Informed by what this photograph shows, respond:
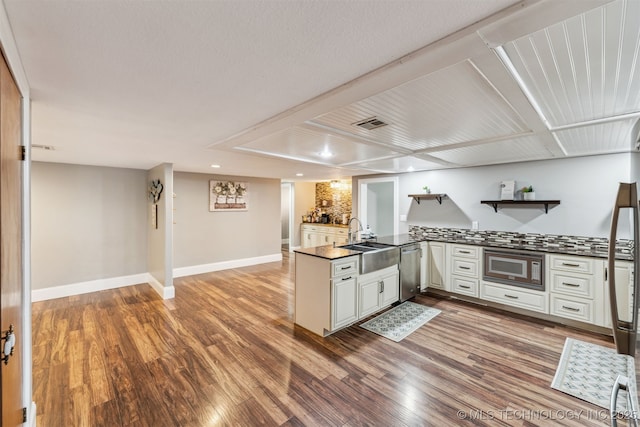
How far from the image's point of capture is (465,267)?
13.9 feet

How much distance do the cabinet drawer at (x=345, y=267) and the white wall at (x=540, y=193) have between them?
2.66m

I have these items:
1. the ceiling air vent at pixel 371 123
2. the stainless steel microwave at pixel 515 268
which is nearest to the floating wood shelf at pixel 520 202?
the stainless steel microwave at pixel 515 268

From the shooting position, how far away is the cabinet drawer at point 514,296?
11.8 ft

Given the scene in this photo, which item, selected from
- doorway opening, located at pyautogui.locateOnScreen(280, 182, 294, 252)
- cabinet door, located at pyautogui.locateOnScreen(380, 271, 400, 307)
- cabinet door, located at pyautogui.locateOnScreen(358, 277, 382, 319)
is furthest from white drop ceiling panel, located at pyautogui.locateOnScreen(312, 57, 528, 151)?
doorway opening, located at pyautogui.locateOnScreen(280, 182, 294, 252)

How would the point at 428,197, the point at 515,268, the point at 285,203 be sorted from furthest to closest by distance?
the point at 285,203 → the point at 428,197 → the point at 515,268

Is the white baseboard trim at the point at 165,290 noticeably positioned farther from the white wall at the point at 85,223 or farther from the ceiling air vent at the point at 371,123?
the ceiling air vent at the point at 371,123

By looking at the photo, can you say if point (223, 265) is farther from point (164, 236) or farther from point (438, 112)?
point (438, 112)

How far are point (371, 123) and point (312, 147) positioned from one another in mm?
1053

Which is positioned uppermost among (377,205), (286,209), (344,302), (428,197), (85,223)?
(428,197)

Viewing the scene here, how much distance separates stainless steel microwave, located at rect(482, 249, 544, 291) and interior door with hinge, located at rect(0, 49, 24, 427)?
4.71 meters

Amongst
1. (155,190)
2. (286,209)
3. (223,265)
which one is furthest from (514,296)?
(286,209)

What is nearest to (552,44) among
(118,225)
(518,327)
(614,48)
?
(614,48)

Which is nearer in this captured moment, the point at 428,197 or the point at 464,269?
the point at 464,269

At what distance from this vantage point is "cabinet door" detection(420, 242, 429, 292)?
4551 mm
